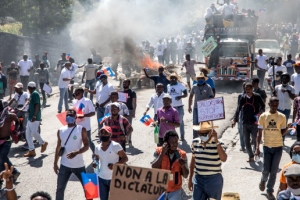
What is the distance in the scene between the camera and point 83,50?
34281 mm

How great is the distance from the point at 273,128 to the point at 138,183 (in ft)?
Result: 11.8

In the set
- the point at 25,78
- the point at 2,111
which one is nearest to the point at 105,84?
the point at 2,111

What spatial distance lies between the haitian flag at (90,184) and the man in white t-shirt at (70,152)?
0.55m

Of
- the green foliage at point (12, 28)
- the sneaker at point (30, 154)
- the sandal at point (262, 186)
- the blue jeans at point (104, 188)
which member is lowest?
the sandal at point (262, 186)

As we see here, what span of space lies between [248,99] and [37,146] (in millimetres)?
5151

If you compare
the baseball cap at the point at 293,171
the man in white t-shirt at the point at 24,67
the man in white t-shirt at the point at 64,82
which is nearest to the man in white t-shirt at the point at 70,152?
the baseball cap at the point at 293,171

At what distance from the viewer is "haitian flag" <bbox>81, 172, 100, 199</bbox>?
26.6ft

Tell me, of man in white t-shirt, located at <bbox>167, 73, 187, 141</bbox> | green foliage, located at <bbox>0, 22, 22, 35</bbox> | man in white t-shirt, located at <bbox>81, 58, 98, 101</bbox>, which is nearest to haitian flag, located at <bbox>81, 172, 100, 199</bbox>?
man in white t-shirt, located at <bbox>167, 73, 187, 141</bbox>

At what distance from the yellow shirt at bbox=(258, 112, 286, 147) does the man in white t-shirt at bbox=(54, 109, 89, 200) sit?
2.79m

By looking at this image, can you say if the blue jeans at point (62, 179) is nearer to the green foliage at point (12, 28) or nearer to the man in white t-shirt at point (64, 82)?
the man in white t-shirt at point (64, 82)

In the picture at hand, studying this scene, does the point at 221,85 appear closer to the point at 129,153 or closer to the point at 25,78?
the point at 25,78

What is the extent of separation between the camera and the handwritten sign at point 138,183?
6.34 m

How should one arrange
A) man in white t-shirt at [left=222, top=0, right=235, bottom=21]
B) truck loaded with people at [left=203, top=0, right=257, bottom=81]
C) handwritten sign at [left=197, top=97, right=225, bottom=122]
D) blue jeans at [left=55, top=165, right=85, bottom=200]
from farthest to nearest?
man in white t-shirt at [left=222, top=0, right=235, bottom=21] → truck loaded with people at [left=203, top=0, right=257, bottom=81] → handwritten sign at [left=197, top=97, right=225, bottom=122] → blue jeans at [left=55, top=165, right=85, bottom=200]

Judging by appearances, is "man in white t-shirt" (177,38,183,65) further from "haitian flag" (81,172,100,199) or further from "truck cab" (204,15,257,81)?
"haitian flag" (81,172,100,199)
